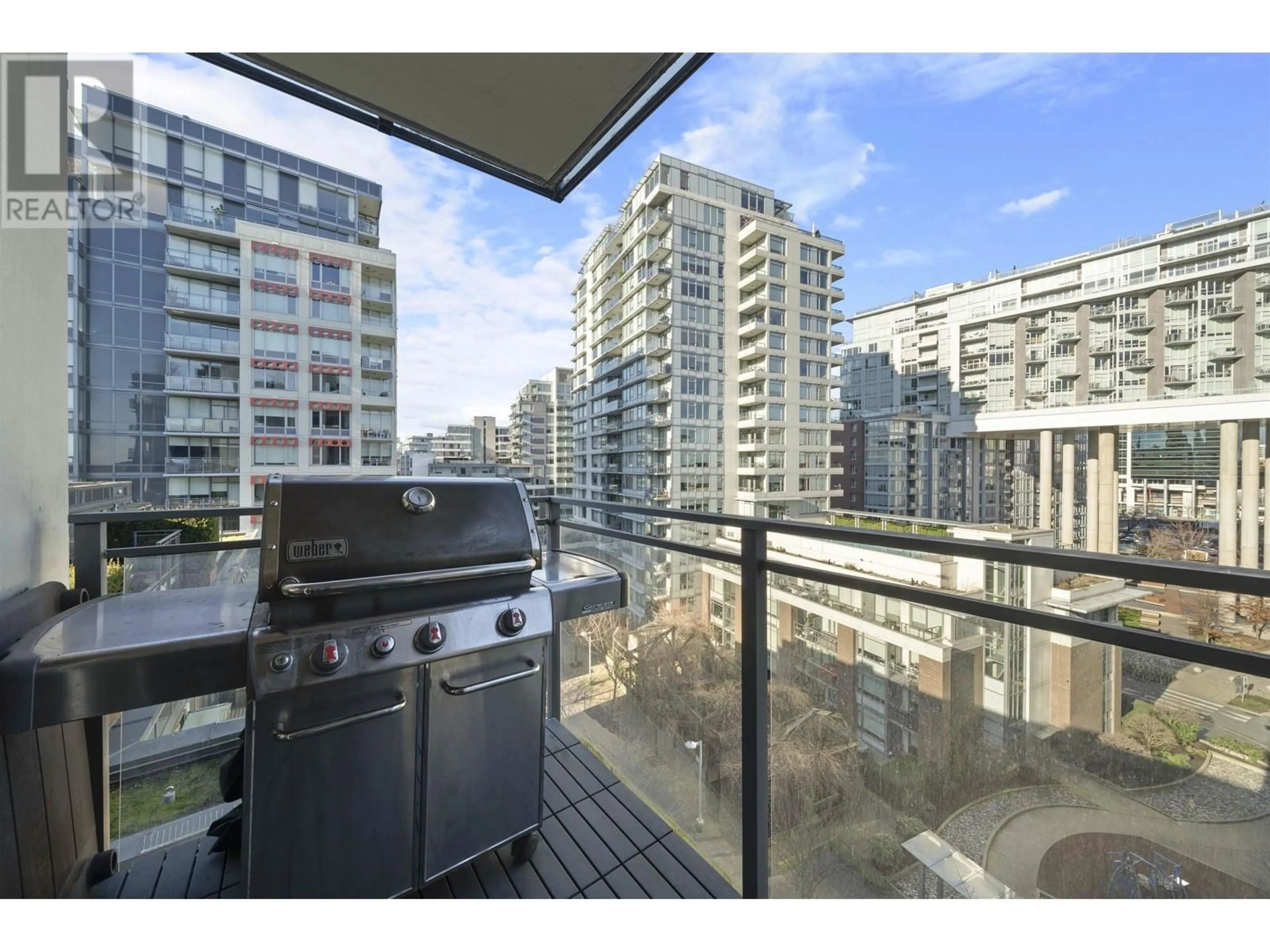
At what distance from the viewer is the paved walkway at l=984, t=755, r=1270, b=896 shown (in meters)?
0.94

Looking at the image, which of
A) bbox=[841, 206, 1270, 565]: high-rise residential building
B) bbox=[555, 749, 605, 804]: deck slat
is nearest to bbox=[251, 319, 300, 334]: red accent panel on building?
bbox=[555, 749, 605, 804]: deck slat

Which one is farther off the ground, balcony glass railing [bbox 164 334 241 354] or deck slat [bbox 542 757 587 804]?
balcony glass railing [bbox 164 334 241 354]

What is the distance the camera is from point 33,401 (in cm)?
135

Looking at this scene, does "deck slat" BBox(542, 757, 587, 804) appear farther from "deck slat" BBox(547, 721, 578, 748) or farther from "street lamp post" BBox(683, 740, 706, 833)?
"street lamp post" BBox(683, 740, 706, 833)

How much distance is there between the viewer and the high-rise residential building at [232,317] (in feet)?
13.4

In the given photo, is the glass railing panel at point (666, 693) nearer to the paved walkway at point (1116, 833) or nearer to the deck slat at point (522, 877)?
the deck slat at point (522, 877)

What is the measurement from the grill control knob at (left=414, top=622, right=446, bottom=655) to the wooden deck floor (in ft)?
2.17

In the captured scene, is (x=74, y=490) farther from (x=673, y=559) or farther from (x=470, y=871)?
(x=673, y=559)

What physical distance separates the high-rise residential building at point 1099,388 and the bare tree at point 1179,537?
5.8 inches

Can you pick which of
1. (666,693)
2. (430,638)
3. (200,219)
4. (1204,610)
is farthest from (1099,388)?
(200,219)

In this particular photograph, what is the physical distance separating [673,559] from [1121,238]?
38.6 feet

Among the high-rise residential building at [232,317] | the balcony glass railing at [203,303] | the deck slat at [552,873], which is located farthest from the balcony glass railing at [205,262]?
the deck slat at [552,873]

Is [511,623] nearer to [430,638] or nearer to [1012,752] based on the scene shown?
[430,638]

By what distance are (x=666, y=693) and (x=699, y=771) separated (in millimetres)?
551
